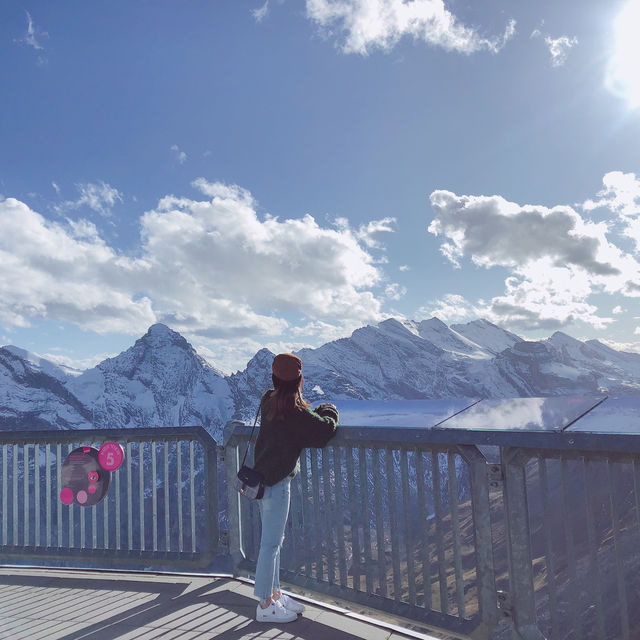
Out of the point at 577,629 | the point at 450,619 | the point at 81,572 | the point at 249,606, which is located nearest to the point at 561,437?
the point at 577,629

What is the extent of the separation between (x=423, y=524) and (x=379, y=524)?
0.39 m

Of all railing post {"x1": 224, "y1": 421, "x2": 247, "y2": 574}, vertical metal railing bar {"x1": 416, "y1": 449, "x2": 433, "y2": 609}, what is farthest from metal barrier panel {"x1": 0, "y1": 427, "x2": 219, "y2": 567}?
vertical metal railing bar {"x1": 416, "y1": 449, "x2": 433, "y2": 609}

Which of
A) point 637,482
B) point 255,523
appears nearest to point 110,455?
point 255,523

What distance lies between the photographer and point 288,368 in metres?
4.38

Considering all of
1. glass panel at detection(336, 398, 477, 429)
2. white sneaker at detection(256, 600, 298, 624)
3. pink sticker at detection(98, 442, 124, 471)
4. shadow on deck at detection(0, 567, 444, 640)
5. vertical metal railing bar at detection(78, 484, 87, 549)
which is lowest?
shadow on deck at detection(0, 567, 444, 640)

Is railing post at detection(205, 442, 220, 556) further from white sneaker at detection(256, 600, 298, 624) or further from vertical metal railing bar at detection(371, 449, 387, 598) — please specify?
vertical metal railing bar at detection(371, 449, 387, 598)

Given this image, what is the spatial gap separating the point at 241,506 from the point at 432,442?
8.31 feet

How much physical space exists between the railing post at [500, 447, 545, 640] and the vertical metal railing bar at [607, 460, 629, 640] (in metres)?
0.53

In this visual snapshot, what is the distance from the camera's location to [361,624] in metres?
4.42

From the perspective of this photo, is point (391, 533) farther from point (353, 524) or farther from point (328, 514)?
point (328, 514)

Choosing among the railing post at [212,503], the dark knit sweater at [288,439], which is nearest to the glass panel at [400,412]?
the dark knit sweater at [288,439]

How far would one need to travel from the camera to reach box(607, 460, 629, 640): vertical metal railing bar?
3318mm

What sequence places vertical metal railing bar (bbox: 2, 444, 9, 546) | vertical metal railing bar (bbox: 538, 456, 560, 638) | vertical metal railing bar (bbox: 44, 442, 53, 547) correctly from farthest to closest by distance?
vertical metal railing bar (bbox: 2, 444, 9, 546)
vertical metal railing bar (bbox: 44, 442, 53, 547)
vertical metal railing bar (bbox: 538, 456, 560, 638)

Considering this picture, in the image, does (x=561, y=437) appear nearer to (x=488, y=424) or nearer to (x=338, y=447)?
(x=488, y=424)
